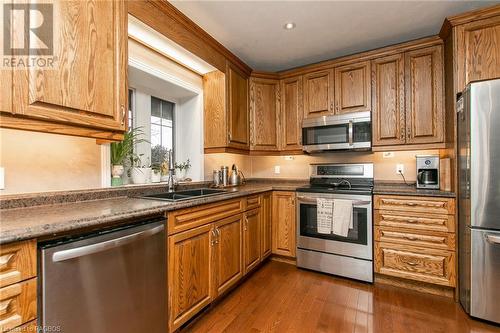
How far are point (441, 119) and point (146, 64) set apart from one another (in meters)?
2.81

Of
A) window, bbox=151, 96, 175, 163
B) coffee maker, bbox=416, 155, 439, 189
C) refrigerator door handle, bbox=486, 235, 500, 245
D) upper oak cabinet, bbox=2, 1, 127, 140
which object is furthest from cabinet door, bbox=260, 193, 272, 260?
refrigerator door handle, bbox=486, 235, 500, 245

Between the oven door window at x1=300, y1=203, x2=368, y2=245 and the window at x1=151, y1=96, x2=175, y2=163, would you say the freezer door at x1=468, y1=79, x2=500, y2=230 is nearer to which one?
the oven door window at x1=300, y1=203, x2=368, y2=245

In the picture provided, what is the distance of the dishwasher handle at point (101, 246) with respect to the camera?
97cm

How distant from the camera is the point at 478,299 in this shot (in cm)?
176

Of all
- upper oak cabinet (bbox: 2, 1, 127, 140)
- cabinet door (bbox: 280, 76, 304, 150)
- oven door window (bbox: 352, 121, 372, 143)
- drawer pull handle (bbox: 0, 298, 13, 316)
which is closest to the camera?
drawer pull handle (bbox: 0, 298, 13, 316)

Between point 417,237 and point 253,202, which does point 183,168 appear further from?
point 417,237

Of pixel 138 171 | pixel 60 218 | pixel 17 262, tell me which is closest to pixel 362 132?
pixel 138 171

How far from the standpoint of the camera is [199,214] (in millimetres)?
1711

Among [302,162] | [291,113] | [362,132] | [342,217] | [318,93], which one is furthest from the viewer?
A: [302,162]

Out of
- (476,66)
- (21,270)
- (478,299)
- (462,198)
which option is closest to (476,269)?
(478,299)

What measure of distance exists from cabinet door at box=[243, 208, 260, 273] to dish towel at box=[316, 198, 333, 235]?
0.64 meters

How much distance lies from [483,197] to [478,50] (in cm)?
120

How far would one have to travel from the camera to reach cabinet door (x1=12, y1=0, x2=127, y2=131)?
3.67 feet

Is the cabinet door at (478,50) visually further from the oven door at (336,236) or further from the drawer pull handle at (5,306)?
the drawer pull handle at (5,306)
